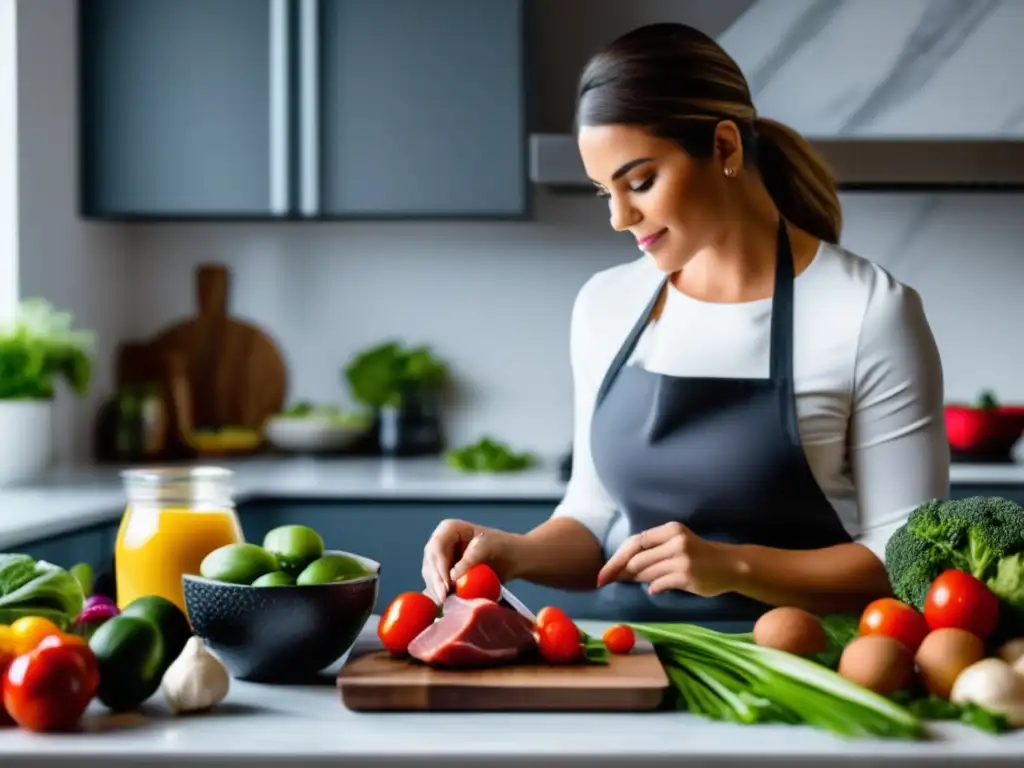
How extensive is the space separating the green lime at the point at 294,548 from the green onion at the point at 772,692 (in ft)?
1.13

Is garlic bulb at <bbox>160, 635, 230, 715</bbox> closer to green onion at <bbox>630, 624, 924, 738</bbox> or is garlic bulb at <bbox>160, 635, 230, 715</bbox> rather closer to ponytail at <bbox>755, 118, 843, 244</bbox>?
green onion at <bbox>630, 624, 924, 738</bbox>

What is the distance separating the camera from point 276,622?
3.67 feet

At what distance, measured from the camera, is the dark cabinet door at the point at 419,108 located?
2.98 m

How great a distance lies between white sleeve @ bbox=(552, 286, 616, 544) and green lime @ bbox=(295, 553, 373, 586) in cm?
67

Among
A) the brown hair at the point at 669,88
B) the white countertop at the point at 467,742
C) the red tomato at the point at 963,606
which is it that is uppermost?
the brown hair at the point at 669,88

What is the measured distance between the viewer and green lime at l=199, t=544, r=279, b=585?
1.14m

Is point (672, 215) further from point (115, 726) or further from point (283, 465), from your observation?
point (283, 465)

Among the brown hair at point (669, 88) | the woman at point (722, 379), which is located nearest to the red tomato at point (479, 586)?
the woman at point (722, 379)

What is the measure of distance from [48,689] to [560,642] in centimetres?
42

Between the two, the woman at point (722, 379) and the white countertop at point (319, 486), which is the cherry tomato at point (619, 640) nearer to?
the woman at point (722, 379)

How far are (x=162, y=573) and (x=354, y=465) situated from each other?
1784 millimetres

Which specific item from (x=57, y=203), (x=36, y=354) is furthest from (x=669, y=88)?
(x=57, y=203)

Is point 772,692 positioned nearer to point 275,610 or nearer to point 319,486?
point 275,610

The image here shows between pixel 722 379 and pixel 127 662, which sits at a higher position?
pixel 722 379
